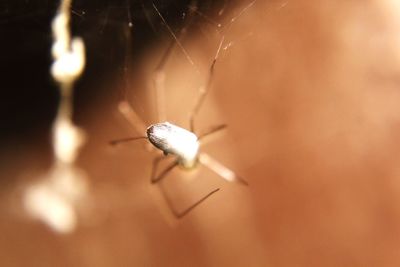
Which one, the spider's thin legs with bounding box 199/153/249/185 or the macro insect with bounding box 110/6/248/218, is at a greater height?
the macro insect with bounding box 110/6/248/218

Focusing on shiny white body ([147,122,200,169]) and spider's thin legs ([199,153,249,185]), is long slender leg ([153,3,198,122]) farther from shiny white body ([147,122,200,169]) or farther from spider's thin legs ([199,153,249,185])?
shiny white body ([147,122,200,169])

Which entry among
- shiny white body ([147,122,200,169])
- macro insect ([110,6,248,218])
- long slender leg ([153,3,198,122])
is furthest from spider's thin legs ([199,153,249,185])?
shiny white body ([147,122,200,169])

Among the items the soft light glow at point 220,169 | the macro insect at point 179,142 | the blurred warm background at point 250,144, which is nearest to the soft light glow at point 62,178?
the blurred warm background at point 250,144

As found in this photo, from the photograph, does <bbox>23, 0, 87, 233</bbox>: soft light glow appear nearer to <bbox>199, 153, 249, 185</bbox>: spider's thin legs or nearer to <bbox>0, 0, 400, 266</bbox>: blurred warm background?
<bbox>0, 0, 400, 266</bbox>: blurred warm background

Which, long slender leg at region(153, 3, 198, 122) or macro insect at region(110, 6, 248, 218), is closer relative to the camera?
macro insect at region(110, 6, 248, 218)

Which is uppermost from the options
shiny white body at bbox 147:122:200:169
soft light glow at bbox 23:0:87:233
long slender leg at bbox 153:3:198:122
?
shiny white body at bbox 147:122:200:169

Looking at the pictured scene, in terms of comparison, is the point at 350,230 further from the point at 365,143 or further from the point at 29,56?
the point at 29,56

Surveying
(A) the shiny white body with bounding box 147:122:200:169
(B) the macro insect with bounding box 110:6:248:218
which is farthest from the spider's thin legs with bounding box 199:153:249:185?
(A) the shiny white body with bounding box 147:122:200:169

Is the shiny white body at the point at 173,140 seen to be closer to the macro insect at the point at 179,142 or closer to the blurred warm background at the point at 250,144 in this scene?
the macro insect at the point at 179,142

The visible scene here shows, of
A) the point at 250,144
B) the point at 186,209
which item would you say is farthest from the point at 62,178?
the point at 250,144

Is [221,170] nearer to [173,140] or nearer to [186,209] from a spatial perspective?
[186,209]
